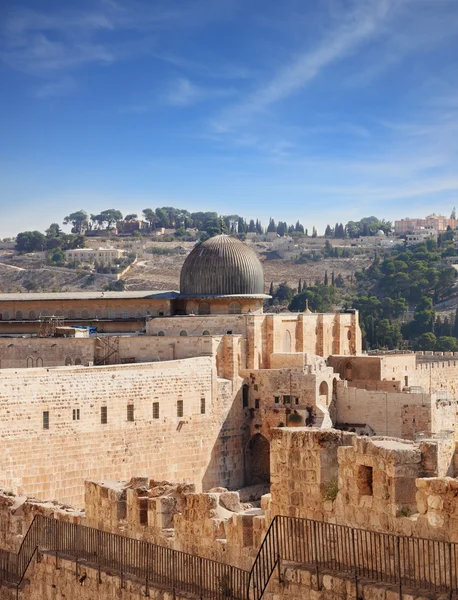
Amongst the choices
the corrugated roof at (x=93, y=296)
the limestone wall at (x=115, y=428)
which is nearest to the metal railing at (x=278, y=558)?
the limestone wall at (x=115, y=428)

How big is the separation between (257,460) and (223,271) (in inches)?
350

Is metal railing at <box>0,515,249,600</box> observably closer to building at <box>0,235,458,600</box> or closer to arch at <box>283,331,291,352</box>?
building at <box>0,235,458,600</box>

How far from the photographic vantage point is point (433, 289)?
111m

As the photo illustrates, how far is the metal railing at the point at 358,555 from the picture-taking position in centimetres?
1113

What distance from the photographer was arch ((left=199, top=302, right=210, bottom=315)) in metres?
44.3

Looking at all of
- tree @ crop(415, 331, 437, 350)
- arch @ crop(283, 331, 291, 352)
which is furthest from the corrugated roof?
Answer: tree @ crop(415, 331, 437, 350)

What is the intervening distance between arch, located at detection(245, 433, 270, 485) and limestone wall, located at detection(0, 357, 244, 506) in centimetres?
68

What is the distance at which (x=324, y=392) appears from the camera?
39281mm

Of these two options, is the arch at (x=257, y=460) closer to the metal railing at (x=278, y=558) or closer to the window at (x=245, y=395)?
the window at (x=245, y=395)

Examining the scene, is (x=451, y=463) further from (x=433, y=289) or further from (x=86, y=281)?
(x=86, y=281)

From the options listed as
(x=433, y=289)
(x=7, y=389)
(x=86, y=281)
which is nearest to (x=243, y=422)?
(x=7, y=389)

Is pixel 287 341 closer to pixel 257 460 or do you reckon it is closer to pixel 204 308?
pixel 204 308

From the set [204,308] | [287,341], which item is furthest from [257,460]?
[204,308]

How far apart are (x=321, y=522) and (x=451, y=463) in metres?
1.68
